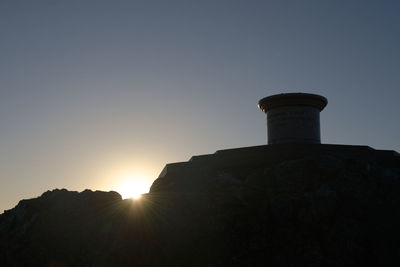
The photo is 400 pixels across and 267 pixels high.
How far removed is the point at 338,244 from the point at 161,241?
5.37 metres

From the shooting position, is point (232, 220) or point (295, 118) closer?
point (232, 220)

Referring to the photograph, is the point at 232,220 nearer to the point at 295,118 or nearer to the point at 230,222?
the point at 230,222

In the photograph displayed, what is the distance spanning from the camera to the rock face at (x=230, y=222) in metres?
12.9

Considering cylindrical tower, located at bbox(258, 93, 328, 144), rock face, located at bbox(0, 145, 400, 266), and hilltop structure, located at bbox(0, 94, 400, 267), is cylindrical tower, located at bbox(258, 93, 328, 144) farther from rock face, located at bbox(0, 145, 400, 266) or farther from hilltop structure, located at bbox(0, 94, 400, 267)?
rock face, located at bbox(0, 145, 400, 266)

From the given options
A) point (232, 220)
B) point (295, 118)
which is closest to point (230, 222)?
point (232, 220)

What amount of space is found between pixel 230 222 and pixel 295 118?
9.12 metres

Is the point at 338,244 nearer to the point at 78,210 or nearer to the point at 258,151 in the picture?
the point at 258,151

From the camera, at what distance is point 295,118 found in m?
21.2

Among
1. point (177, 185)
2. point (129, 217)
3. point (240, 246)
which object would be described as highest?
point (177, 185)

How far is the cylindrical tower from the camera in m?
21.1

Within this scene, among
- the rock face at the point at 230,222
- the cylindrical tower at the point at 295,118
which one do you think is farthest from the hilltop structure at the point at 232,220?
the cylindrical tower at the point at 295,118

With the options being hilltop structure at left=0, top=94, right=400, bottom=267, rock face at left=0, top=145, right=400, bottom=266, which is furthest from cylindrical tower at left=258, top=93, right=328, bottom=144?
rock face at left=0, top=145, right=400, bottom=266

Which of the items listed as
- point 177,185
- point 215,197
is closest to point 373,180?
point 215,197

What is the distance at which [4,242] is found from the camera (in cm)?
1486
